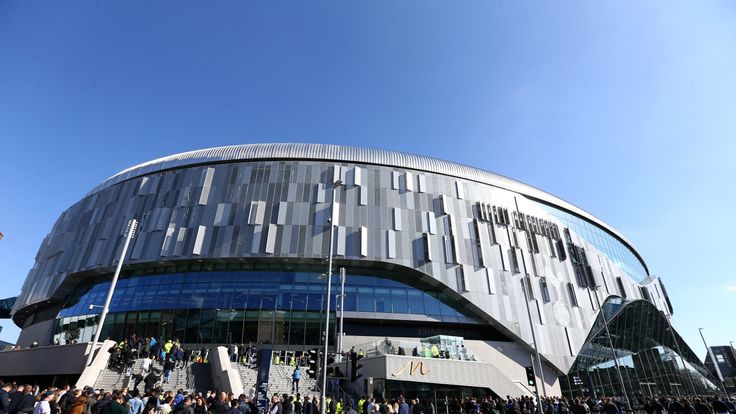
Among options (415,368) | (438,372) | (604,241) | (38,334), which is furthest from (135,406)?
(604,241)

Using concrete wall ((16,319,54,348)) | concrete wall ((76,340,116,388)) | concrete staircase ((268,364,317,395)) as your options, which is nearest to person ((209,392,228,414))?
concrete staircase ((268,364,317,395))

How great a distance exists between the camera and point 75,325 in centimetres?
3809

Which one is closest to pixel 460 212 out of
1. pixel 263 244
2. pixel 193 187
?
pixel 263 244

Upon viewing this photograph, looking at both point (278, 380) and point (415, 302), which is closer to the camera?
point (278, 380)

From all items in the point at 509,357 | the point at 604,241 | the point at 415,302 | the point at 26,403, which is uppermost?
the point at 604,241

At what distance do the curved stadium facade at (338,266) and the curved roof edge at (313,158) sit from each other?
0.21 metres

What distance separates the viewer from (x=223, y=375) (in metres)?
20.6

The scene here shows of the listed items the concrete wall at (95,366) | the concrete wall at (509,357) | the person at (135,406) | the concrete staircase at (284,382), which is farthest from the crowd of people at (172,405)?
the concrete wall at (509,357)

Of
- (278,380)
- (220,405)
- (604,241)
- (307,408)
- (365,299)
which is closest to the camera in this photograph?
(220,405)

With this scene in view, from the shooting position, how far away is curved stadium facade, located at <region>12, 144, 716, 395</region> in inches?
1439

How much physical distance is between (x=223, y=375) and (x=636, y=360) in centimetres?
4728

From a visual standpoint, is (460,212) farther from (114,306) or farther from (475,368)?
(114,306)

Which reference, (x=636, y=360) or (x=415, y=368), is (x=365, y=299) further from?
(x=636, y=360)

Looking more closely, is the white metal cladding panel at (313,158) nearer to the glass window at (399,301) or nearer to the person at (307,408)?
the glass window at (399,301)
